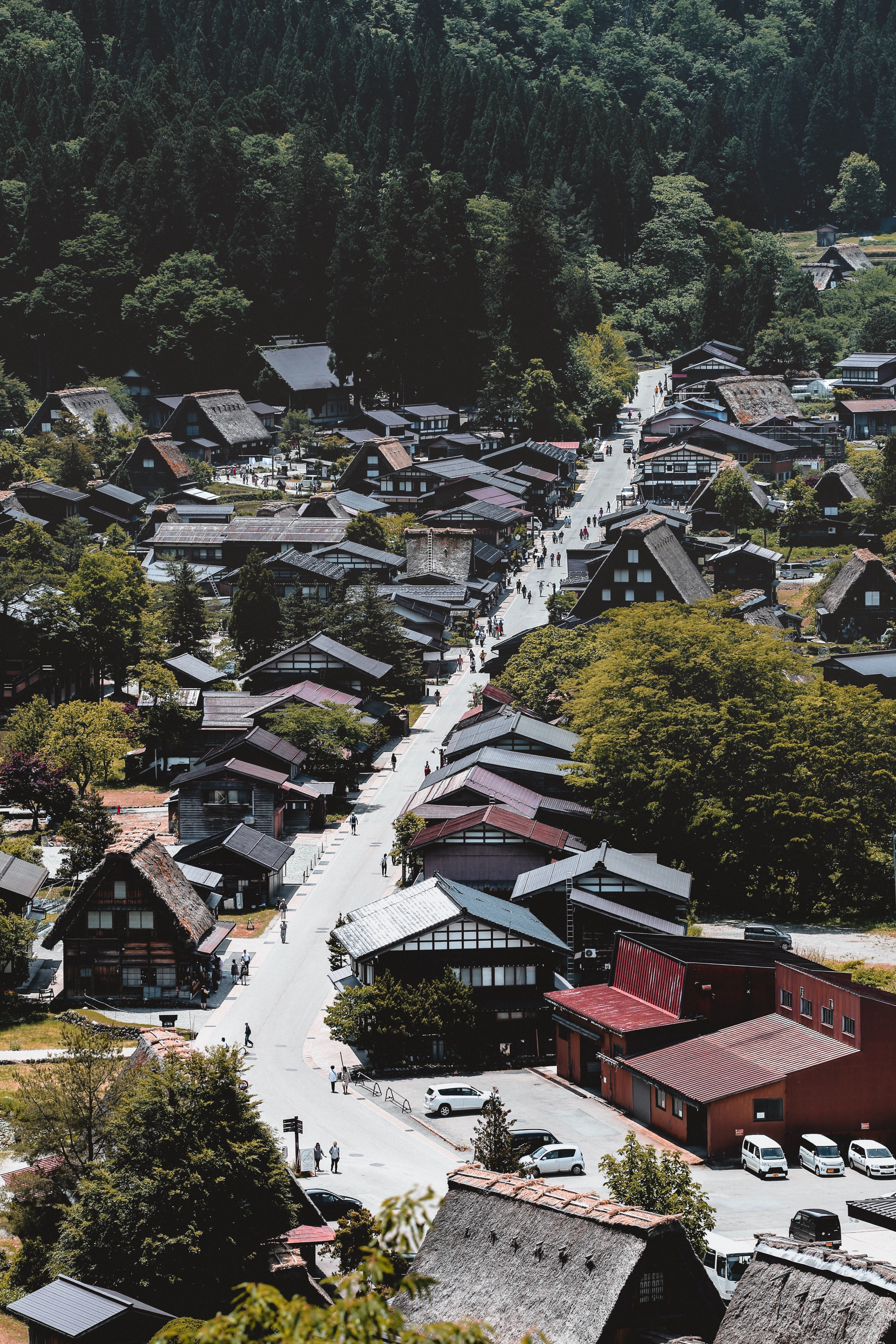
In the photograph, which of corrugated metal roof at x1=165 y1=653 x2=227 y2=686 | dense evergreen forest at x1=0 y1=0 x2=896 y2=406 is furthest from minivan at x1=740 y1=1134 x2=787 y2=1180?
dense evergreen forest at x1=0 y1=0 x2=896 y2=406

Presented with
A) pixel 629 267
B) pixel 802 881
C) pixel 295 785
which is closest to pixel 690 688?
pixel 802 881

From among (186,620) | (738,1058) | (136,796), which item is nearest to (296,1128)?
(738,1058)

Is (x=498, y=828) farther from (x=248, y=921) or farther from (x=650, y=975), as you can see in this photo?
(x=650, y=975)

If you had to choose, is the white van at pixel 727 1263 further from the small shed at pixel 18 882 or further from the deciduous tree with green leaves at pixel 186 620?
the deciduous tree with green leaves at pixel 186 620

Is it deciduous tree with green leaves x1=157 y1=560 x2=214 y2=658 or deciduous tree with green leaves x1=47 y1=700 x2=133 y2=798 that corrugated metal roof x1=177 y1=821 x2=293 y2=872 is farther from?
deciduous tree with green leaves x1=157 y1=560 x2=214 y2=658

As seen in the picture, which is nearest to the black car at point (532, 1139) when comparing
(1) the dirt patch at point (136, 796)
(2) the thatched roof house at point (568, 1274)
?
(2) the thatched roof house at point (568, 1274)

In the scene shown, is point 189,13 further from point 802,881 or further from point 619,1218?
point 619,1218
